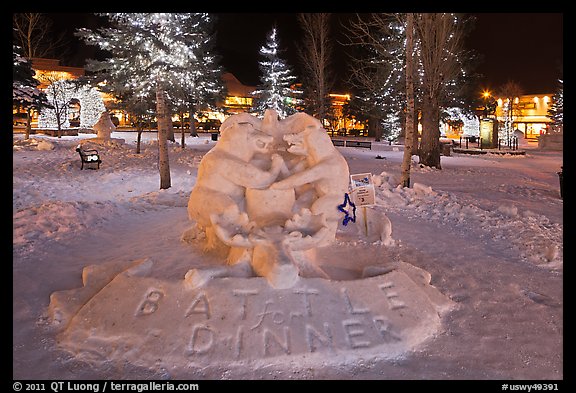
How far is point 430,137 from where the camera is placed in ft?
61.6

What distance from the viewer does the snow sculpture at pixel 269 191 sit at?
5.23 meters

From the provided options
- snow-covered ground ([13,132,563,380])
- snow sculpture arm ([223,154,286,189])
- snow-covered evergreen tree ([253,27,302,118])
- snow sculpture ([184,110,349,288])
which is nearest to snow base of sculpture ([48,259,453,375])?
snow-covered ground ([13,132,563,380])

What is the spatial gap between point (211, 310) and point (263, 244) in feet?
3.51

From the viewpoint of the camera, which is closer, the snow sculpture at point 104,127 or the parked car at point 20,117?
the snow sculpture at point 104,127

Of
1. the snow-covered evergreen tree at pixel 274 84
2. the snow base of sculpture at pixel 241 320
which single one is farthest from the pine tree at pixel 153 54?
the snow-covered evergreen tree at pixel 274 84

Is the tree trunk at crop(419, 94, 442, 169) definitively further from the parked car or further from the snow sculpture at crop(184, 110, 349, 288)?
the parked car

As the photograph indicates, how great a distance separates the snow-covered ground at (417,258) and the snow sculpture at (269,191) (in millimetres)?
698

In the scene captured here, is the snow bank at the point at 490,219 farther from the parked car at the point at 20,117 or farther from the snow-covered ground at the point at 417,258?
the parked car at the point at 20,117

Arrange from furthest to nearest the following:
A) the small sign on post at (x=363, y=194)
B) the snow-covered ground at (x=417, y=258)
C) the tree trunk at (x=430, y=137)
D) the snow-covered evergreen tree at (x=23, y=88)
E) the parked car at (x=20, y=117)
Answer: the parked car at (x=20, y=117)
the tree trunk at (x=430, y=137)
the snow-covered evergreen tree at (x=23, y=88)
the small sign on post at (x=363, y=194)
the snow-covered ground at (x=417, y=258)

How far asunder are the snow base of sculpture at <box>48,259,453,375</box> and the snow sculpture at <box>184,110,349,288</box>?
702 mm

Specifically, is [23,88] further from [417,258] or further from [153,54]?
[417,258]

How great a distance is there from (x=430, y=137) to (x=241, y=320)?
650 inches

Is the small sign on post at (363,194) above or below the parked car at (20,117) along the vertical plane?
below
